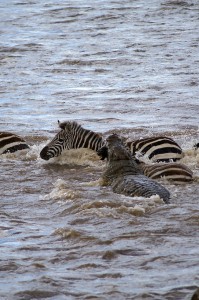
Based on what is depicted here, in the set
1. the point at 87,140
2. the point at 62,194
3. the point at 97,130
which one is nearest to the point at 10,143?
the point at 87,140

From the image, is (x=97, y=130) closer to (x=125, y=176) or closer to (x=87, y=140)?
(x=87, y=140)

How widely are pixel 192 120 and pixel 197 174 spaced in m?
4.27

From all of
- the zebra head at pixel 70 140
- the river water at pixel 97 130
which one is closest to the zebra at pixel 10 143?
the river water at pixel 97 130

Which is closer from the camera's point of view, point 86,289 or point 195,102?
point 86,289

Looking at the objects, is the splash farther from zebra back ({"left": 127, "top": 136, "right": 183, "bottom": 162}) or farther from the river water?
zebra back ({"left": 127, "top": 136, "right": 183, "bottom": 162})

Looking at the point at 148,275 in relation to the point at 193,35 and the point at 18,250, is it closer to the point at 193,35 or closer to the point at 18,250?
the point at 18,250

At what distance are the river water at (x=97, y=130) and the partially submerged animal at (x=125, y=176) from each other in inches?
5.2

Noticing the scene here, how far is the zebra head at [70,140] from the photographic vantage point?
12328 millimetres

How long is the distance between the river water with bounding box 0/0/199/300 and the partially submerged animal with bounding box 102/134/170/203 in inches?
5.2

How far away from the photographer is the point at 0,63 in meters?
22.9

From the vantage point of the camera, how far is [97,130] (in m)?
14.8

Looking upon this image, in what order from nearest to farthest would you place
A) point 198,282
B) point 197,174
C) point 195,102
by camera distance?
point 198,282 < point 197,174 < point 195,102

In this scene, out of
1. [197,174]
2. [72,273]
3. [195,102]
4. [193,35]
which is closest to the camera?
[72,273]

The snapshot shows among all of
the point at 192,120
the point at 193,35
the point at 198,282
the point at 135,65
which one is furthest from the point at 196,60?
the point at 198,282
